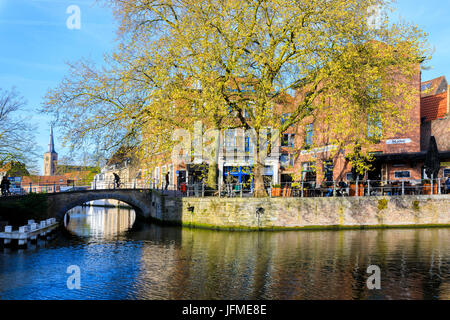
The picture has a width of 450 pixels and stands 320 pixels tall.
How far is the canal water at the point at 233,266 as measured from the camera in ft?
35.8

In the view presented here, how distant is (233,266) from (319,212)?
11.9 m

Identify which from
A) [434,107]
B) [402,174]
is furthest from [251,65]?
[434,107]

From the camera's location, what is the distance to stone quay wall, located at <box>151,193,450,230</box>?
2436cm

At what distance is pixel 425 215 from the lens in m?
25.4

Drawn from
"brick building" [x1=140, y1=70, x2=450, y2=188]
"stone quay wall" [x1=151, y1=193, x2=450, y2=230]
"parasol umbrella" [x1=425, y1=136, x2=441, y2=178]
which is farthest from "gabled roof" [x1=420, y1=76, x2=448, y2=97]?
"stone quay wall" [x1=151, y1=193, x2=450, y2=230]

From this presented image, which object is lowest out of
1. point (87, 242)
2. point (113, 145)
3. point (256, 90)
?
point (87, 242)

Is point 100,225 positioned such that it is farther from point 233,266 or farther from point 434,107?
point 434,107

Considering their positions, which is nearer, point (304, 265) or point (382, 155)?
point (304, 265)

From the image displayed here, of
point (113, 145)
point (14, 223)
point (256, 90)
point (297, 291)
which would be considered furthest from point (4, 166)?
point (297, 291)

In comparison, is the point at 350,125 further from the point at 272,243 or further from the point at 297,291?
the point at 297,291

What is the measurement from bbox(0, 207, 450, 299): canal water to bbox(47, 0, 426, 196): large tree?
212 inches

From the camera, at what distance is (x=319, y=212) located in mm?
24812

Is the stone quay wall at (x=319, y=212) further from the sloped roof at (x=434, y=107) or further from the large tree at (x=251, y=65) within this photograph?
the sloped roof at (x=434, y=107)
